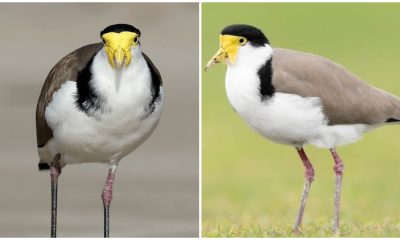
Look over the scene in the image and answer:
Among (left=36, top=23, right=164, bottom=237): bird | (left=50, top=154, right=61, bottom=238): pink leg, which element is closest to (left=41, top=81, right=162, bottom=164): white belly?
(left=36, top=23, right=164, bottom=237): bird

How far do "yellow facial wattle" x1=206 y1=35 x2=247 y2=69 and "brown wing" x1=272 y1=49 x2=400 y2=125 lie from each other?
25cm

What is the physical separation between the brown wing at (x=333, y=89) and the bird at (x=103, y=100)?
0.85 meters

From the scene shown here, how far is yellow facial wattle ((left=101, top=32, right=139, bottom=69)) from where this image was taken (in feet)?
21.5

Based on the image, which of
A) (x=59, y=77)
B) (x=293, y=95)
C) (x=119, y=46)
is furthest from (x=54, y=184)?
(x=293, y=95)

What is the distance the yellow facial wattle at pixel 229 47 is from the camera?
23.3ft

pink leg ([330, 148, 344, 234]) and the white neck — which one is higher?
the white neck

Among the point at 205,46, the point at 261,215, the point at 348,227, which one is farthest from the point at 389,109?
the point at 205,46

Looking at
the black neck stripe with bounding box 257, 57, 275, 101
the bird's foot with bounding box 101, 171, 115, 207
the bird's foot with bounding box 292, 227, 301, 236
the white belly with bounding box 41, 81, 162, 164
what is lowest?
the bird's foot with bounding box 292, 227, 301, 236


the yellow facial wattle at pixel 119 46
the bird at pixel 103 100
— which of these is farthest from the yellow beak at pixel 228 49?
the yellow facial wattle at pixel 119 46

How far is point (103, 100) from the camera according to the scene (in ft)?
21.9

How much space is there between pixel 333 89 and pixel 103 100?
1603 mm

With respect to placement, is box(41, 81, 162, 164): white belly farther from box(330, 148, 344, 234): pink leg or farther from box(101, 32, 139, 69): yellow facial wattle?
box(330, 148, 344, 234): pink leg

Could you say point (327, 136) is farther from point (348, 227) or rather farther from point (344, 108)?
point (348, 227)

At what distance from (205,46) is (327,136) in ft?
20.1
